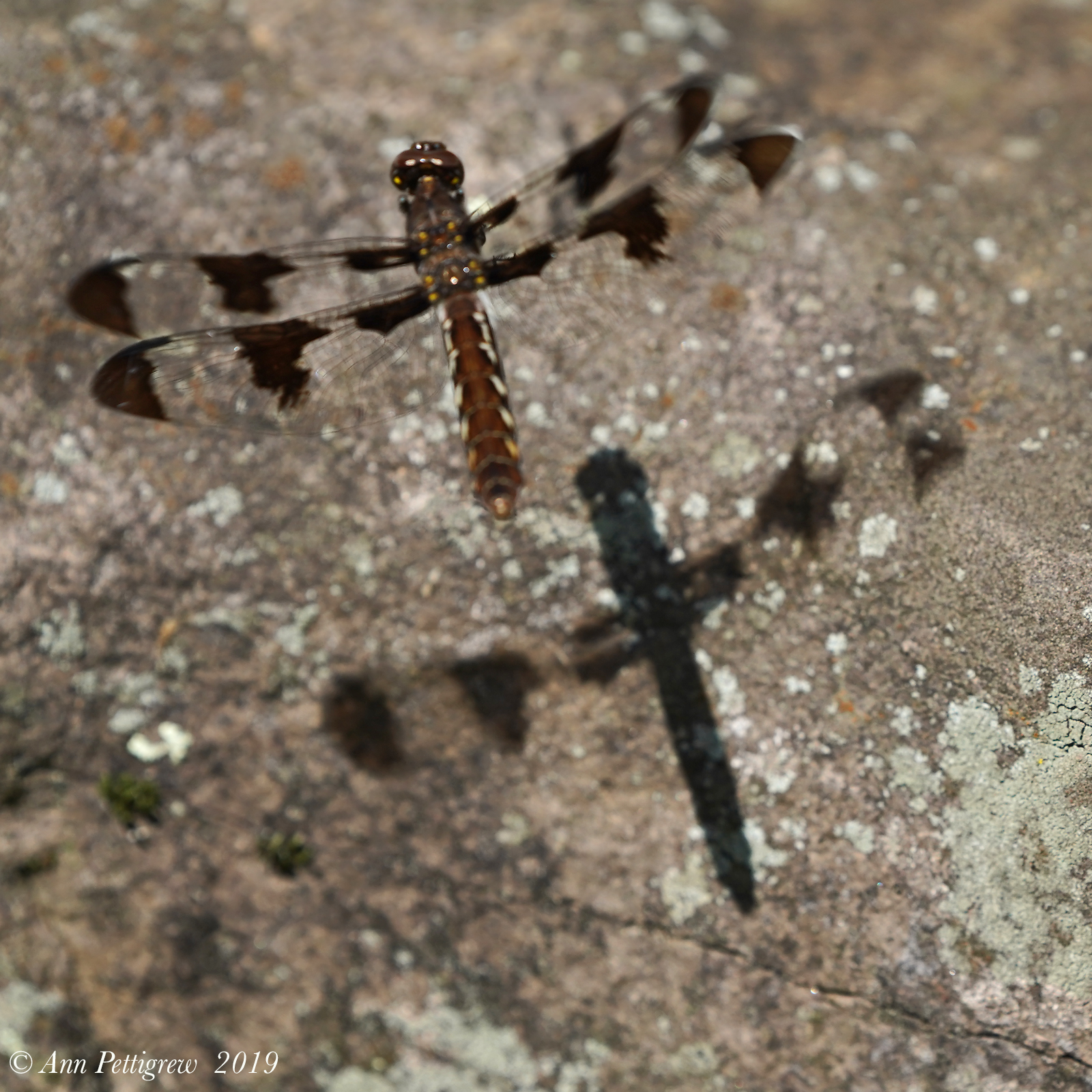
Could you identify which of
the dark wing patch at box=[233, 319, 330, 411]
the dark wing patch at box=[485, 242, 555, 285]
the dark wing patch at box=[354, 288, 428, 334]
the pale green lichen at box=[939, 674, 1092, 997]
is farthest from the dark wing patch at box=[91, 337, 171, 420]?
the pale green lichen at box=[939, 674, 1092, 997]

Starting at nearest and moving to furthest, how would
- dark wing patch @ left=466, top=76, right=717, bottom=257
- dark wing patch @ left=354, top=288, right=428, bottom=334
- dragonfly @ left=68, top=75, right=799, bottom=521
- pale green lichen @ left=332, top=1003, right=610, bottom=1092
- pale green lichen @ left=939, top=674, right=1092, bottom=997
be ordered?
pale green lichen @ left=939, top=674, right=1092, bottom=997 < pale green lichen @ left=332, top=1003, right=610, bottom=1092 < dragonfly @ left=68, top=75, right=799, bottom=521 < dark wing patch @ left=354, top=288, right=428, bottom=334 < dark wing patch @ left=466, top=76, right=717, bottom=257

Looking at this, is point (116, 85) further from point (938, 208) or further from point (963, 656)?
point (963, 656)

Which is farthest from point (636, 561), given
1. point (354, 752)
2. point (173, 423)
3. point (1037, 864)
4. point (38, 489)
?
point (38, 489)

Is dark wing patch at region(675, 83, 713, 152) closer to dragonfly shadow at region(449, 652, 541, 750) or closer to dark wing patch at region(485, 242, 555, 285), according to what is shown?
dark wing patch at region(485, 242, 555, 285)

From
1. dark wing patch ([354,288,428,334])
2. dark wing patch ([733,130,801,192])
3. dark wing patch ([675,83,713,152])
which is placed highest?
dark wing patch ([675,83,713,152])

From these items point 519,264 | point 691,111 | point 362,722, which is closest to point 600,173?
point 691,111

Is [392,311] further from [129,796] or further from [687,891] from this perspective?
[687,891]

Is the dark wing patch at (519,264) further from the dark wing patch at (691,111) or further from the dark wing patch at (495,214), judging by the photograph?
the dark wing patch at (691,111)
